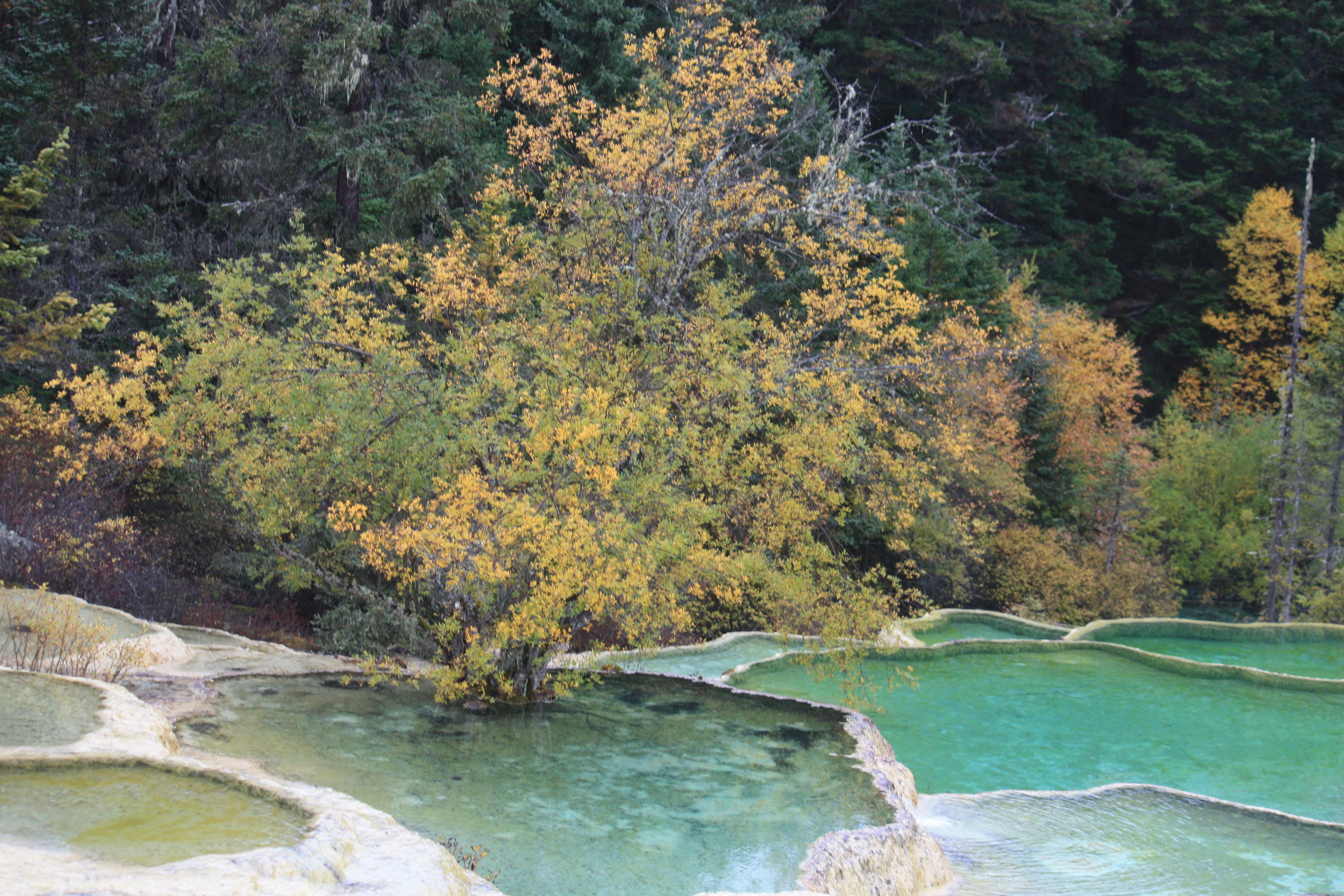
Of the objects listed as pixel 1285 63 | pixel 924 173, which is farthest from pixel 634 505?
pixel 1285 63

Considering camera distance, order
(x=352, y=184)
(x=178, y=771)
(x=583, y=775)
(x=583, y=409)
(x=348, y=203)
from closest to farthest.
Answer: (x=178, y=771)
(x=583, y=775)
(x=583, y=409)
(x=352, y=184)
(x=348, y=203)

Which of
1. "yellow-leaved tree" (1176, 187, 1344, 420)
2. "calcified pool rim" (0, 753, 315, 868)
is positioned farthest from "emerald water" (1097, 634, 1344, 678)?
"yellow-leaved tree" (1176, 187, 1344, 420)

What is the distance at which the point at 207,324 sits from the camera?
15.7m

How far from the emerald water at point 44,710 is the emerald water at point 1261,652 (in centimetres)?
1601

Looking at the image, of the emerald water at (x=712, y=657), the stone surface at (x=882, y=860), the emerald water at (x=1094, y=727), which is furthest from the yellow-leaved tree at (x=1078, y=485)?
the stone surface at (x=882, y=860)

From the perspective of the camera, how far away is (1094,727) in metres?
12.7

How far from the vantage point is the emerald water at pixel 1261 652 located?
17.9 m

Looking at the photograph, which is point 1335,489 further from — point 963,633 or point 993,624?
point 963,633

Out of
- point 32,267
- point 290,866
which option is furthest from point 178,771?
point 32,267

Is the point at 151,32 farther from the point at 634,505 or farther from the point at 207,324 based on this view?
the point at 634,505

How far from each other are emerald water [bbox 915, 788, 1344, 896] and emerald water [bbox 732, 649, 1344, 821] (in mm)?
954

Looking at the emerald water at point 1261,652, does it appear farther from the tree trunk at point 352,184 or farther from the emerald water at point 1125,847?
the tree trunk at point 352,184

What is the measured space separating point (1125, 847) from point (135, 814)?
23.3 ft

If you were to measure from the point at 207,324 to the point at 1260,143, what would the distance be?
37.6 m
